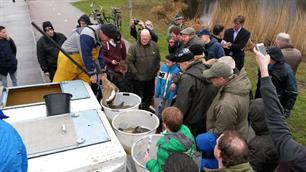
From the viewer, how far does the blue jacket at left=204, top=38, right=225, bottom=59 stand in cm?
560

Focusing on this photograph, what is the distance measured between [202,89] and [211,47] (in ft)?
6.84

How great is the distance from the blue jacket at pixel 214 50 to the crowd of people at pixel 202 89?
0.01 metres

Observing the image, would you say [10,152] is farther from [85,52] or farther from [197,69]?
[85,52]

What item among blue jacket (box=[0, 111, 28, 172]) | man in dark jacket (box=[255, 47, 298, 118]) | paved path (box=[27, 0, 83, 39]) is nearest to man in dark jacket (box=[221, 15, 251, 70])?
man in dark jacket (box=[255, 47, 298, 118])

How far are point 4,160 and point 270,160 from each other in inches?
88.7

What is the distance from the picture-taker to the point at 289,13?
1098 cm

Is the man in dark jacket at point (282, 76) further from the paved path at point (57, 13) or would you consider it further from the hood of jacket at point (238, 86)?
the paved path at point (57, 13)

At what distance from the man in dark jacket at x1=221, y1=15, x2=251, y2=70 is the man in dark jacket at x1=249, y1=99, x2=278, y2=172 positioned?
3645 millimetres

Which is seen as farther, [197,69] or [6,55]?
[6,55]

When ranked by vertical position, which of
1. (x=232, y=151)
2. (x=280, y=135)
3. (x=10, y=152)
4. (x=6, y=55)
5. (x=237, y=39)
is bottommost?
(x=6, y=55)

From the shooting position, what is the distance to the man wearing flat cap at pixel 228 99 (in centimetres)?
322

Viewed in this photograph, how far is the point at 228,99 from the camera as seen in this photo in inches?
127

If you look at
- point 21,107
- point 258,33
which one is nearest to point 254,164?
point 21,107

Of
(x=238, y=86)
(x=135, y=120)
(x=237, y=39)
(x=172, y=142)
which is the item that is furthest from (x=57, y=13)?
(x=172, y=142)
